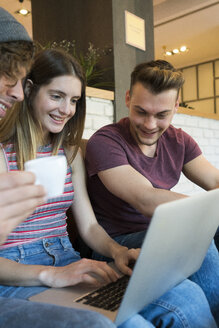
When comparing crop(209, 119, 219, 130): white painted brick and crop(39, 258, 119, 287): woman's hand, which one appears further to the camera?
crop(209, 119, 219, 130): white painted brick

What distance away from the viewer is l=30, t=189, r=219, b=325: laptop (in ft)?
1.94

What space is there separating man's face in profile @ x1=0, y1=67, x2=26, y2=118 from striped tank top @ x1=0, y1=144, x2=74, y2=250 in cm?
18

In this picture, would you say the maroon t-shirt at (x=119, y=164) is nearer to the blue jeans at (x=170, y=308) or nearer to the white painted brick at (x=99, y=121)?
the blue jeans at (x=170, y=308)

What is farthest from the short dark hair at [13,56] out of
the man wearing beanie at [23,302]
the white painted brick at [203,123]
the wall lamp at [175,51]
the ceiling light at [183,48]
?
the ceiling light at [183,48]

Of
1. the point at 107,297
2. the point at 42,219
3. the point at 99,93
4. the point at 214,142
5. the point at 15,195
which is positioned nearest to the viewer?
the point at 15,195

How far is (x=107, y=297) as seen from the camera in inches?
29.7

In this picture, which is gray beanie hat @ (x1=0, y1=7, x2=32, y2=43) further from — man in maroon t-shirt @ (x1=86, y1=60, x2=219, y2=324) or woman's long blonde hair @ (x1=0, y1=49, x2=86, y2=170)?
man in maroon t-shirt @ (x1=86, y1=60, x2=219, y2=324)

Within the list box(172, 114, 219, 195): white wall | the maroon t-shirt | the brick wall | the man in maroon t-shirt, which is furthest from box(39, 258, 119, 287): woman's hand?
box(172, 114, 219, 195): white wall

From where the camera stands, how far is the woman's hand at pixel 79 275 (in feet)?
2.67

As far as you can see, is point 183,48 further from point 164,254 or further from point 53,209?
point 164,254

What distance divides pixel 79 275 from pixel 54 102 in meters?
0.57

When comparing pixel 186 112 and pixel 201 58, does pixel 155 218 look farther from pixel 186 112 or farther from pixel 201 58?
pixel 201 58

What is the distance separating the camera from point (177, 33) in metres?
5.07

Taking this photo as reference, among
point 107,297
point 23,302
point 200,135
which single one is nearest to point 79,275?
point 107,297
